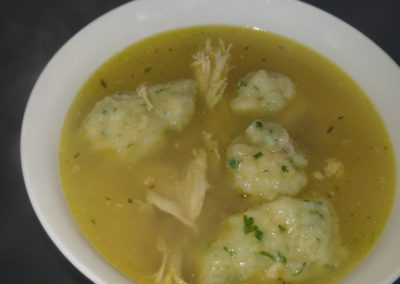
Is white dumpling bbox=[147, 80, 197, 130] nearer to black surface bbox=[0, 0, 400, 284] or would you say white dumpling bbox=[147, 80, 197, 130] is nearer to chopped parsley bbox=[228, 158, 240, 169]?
chopped parsley bbox=[228, 158, 240, 169]

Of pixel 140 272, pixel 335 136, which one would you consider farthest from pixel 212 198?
pixel 335 136

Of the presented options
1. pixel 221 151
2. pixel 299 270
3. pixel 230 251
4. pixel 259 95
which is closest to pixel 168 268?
pixel 230 251

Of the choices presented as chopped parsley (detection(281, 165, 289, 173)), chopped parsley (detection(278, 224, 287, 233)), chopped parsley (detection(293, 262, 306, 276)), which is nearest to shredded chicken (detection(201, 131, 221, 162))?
chopped parsley (detection(281, 165, 289, 173))

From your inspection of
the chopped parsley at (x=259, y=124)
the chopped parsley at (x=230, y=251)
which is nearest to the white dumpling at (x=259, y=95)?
the chopped parsley at (x=259, y=124)

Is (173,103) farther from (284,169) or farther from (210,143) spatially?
(284,169)

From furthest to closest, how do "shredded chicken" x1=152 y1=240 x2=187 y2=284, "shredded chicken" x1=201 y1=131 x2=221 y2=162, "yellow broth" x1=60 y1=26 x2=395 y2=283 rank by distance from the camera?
"shredded chicken" x1=201 y1=131 x2=221 y2=162 → "yellow broth" x1=60 y1=26 x2=395 y2=283 → "shredded chicken" x1=152 y1=240 x2=187 y2=284

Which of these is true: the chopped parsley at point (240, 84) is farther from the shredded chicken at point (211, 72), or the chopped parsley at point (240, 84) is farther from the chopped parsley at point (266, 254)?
the chopped parsley at point (266, 254)
